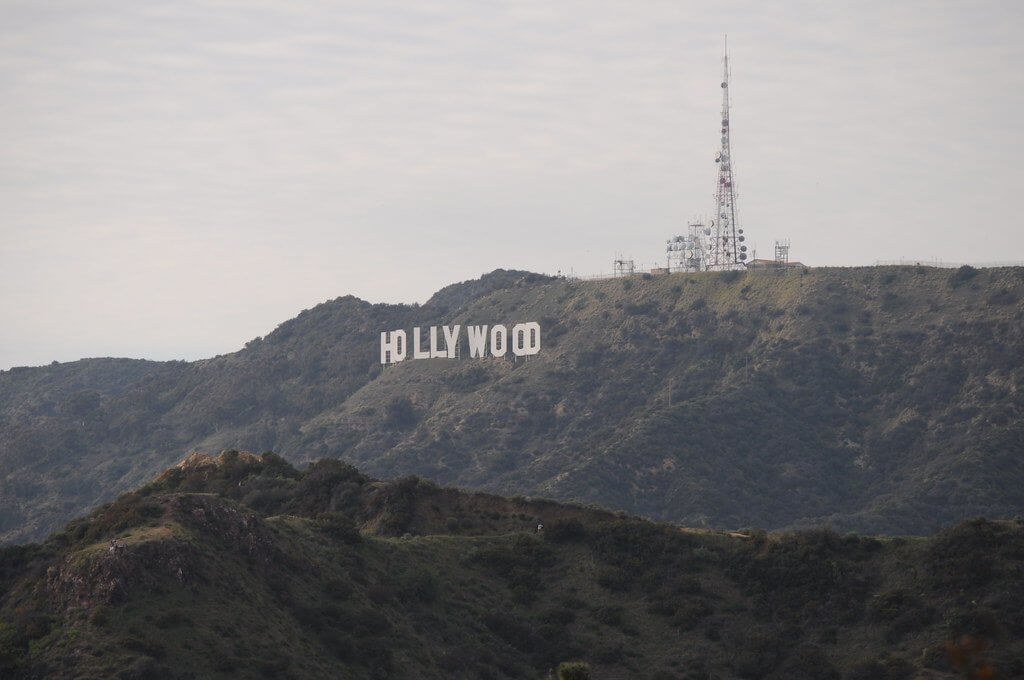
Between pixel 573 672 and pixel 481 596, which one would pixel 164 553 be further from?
pixel 573 672

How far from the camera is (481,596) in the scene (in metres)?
86.9

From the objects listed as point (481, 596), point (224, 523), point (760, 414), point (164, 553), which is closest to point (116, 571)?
point (164, 553)

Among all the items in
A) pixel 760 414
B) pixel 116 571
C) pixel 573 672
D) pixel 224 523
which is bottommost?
pixel 573 672

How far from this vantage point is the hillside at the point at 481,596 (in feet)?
221

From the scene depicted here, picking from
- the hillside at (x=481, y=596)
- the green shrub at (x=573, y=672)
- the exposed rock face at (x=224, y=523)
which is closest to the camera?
the green shrub at (x=573, y=672)

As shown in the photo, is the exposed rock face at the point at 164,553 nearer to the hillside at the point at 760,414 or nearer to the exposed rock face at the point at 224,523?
the exposed rock face at the point at 224,523

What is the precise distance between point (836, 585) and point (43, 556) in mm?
42456

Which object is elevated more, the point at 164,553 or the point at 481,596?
the point at 164,553

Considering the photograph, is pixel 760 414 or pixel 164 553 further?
pixel 760 414

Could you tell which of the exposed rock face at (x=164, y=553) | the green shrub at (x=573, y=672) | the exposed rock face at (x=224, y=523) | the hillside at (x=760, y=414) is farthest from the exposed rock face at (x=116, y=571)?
the hillside at (x=760, y=414)

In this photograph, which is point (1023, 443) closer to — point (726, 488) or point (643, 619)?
point (726, 488)

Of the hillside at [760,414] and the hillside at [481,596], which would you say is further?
the hillside at [760,414]

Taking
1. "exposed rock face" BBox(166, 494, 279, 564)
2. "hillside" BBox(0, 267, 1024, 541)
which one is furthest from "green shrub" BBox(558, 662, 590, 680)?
"hillside" BBox(0, 267, 1024, 541)

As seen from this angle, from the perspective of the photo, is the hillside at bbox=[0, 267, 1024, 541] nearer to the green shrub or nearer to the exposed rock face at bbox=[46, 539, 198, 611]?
the exposed rock face at bbox=[46, 539, 198, 611]
